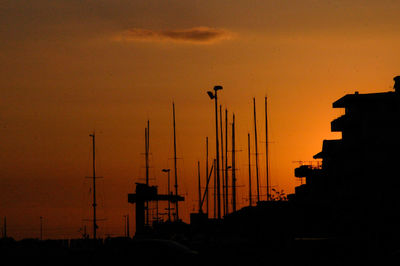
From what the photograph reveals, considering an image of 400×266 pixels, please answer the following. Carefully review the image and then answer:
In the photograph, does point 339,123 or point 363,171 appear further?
point 339,123

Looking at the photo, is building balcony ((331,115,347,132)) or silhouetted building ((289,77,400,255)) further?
building balcony ((331,115,347,132))

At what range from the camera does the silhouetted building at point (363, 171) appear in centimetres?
7219

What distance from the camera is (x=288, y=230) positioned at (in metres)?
75.1

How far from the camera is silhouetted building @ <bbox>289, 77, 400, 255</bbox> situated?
72188 millimetres

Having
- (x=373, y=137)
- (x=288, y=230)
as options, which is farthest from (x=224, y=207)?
(x=373, y=137)

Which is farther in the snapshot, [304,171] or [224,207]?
[304,171]

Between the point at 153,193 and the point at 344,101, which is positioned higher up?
the point at 344,101

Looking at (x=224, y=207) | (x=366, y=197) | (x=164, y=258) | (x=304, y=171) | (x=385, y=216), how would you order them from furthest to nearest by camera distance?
(x=304, y=171) < (x=224, y=207) < (x=366, y=197) < (x=385, y=216) < (x=164, y=258)

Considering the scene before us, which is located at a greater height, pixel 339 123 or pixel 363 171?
pixel 339 123

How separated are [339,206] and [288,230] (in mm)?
7733

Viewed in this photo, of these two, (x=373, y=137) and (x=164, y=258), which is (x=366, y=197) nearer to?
(x=373, y=137)

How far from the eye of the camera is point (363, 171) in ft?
269

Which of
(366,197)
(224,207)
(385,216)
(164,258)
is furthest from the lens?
(224,207)

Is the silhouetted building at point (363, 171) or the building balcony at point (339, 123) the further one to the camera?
the building balcony at point (339, 123)
